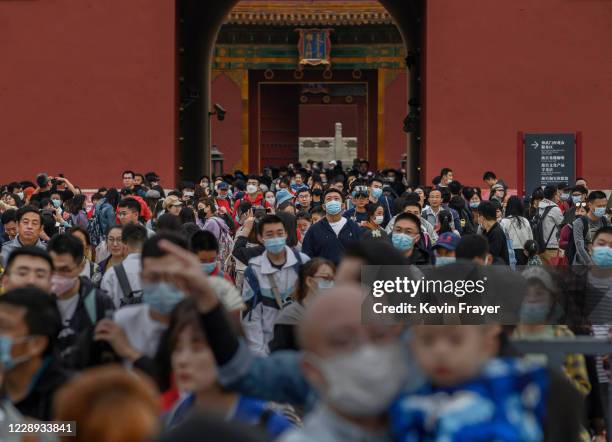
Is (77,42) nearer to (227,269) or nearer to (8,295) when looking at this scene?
(227,269)

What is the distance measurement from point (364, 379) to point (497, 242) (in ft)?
22.1

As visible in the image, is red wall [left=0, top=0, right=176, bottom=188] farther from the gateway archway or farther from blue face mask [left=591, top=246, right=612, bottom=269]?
blue face mask [left=591, top=246, right=612, bottom=269]

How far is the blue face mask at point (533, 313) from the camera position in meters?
4.21

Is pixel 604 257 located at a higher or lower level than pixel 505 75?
lower

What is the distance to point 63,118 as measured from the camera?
18.7 metres

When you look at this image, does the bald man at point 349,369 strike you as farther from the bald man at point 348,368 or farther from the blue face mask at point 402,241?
the blue face mask at point 402,241

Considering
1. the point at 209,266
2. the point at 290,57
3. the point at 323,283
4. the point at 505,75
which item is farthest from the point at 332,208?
the point at 290,57

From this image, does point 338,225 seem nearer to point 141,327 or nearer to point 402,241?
point 402,241

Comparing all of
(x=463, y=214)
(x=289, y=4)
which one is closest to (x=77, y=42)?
(x=463, y=214)

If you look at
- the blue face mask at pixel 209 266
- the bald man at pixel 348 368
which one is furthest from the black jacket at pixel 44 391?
the blue face mask at pixel 209 266

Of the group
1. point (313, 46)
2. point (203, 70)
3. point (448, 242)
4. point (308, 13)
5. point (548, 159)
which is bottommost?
point (448, 242)

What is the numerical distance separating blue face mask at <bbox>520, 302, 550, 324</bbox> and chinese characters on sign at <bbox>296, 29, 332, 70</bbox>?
26.8 meters

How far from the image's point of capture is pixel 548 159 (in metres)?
17.0

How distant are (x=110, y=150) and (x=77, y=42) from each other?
6.04 ft
